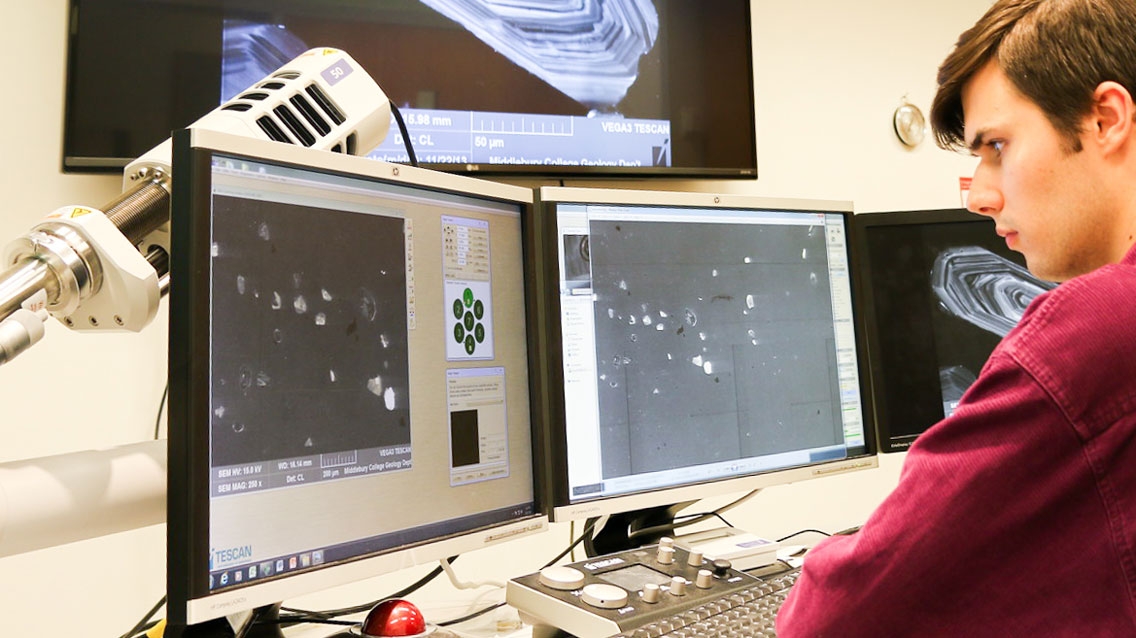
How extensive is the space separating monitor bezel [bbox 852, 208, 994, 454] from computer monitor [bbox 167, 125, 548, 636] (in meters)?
0.64

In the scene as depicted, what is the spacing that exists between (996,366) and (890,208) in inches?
64.7

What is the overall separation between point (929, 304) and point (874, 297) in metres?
0.10

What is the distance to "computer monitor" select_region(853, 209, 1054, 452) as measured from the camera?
1.41m

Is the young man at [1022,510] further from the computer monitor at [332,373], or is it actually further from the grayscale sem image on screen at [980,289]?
the grayscale sem image on screen at [980,289]

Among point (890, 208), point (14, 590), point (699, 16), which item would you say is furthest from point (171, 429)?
point (890, 208)

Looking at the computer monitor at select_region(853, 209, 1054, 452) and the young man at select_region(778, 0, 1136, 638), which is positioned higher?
the computer monitor at select_region(853, 209, 1054, 452)

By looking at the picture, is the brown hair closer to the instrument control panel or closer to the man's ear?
the man's ear

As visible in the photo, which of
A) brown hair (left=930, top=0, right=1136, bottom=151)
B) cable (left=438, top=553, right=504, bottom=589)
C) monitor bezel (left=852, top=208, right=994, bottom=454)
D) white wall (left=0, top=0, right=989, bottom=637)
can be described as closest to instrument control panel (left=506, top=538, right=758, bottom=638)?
cable (left=438, top=553, right=504, bottom=589)

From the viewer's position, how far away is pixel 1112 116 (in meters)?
0.78

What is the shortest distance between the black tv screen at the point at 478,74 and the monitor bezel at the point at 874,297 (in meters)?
0.50

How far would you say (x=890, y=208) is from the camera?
214 cm

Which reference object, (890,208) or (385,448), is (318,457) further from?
(890,208)

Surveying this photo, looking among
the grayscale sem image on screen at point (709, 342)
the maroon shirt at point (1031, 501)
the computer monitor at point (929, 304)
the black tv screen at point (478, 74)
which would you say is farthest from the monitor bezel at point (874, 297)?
the maroon shirt at point (1031, 501)

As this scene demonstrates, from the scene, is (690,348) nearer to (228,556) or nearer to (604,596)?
(604,596)
